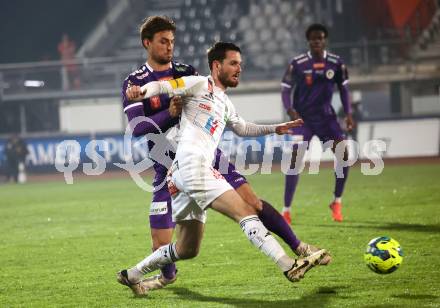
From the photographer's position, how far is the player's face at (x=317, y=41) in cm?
1139

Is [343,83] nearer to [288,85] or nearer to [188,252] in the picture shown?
[288,85]

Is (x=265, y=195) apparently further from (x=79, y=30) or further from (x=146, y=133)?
(x=79, y=30)

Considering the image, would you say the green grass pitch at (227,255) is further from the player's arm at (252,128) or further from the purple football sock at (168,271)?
the player's arm at (252,128)

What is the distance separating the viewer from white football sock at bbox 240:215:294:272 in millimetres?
5914

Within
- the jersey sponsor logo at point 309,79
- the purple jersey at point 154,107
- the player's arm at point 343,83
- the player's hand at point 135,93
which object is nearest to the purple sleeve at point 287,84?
the jersey sponsor logo at point 309,79

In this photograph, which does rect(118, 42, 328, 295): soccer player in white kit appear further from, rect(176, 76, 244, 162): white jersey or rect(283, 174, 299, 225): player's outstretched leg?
rect(283, 174, 299, 225): player's outstretched leg

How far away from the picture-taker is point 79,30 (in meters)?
35.2

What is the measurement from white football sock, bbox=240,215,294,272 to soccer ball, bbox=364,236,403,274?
1.00m

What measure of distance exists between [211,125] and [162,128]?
0.72m

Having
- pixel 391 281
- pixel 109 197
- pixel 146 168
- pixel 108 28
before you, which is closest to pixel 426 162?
pixel 146 168

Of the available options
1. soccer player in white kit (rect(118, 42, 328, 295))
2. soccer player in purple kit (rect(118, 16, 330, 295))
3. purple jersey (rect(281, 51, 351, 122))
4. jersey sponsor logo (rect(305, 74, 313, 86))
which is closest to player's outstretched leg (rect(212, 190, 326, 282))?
soccer player in white kit (rect(118, 42, 328, 295))

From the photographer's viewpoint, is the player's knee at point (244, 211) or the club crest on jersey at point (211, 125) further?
the club crest on jersey at point (211, 125)

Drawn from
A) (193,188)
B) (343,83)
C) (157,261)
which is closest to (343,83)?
(343,83)

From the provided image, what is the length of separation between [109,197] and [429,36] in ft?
50.5
